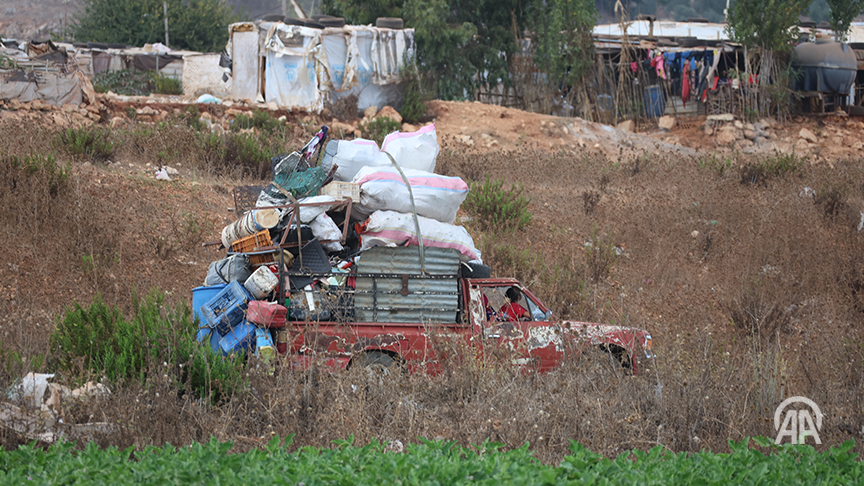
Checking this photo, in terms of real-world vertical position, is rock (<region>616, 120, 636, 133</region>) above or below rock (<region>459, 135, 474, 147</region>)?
above

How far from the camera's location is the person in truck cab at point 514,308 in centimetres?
650

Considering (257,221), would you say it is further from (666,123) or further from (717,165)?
(666,123)

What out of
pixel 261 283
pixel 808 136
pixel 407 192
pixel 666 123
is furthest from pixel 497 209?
pixel 808 136

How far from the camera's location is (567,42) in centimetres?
2152

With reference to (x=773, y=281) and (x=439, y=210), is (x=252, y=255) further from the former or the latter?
(x=773, y=281)

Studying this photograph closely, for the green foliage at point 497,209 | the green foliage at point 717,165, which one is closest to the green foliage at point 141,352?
the green foliage at point 497,209

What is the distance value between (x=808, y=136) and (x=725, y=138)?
2480mm

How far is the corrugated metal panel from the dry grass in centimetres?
87

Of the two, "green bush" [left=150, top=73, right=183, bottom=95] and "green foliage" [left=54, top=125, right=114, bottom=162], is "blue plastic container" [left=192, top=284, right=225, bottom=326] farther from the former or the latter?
"green bush" [left=150, top=73, right=183, bottom=95]

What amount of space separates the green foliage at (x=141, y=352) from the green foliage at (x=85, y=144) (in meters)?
6.44

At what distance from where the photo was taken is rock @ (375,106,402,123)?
18672mm

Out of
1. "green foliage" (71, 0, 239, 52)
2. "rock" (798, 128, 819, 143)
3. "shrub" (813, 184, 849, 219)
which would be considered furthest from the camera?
"green foliage" (71, 0, 239, 52)

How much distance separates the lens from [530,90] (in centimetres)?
2295

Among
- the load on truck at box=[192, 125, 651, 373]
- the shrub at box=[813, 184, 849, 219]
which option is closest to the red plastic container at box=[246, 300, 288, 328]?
the load on truck at box=[192, 125, 651, 373]
